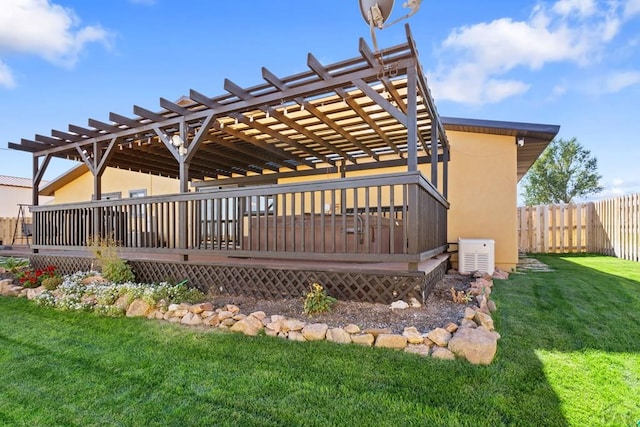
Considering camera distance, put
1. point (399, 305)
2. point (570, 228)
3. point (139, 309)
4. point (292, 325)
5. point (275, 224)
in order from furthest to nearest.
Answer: point (570, 228) → point (275, 224) → point (139, 309) → point (399, 305) → point (292, 325)

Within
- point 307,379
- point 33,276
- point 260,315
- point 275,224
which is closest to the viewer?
point 307,379

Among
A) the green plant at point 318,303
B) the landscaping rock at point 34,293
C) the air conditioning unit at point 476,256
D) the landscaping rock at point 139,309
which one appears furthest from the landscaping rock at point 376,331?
the landscaping rock at point 34,293

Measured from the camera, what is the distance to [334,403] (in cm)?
216

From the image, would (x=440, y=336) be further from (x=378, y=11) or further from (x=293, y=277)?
(x=378, y=11)

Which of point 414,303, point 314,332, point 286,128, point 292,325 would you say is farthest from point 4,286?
point 414,303

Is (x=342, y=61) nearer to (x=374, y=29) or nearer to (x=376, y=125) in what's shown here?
(x=374, y=29)

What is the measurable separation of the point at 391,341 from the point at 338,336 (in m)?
0.47

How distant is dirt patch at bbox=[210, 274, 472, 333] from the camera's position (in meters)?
3.40

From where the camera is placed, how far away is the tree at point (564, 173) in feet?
62.2

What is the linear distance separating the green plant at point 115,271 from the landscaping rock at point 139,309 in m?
1.39

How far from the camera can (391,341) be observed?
298 cm

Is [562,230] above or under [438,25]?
under

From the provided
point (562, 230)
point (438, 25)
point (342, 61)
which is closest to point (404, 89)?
point (342, 61)

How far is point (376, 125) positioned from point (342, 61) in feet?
6.60
